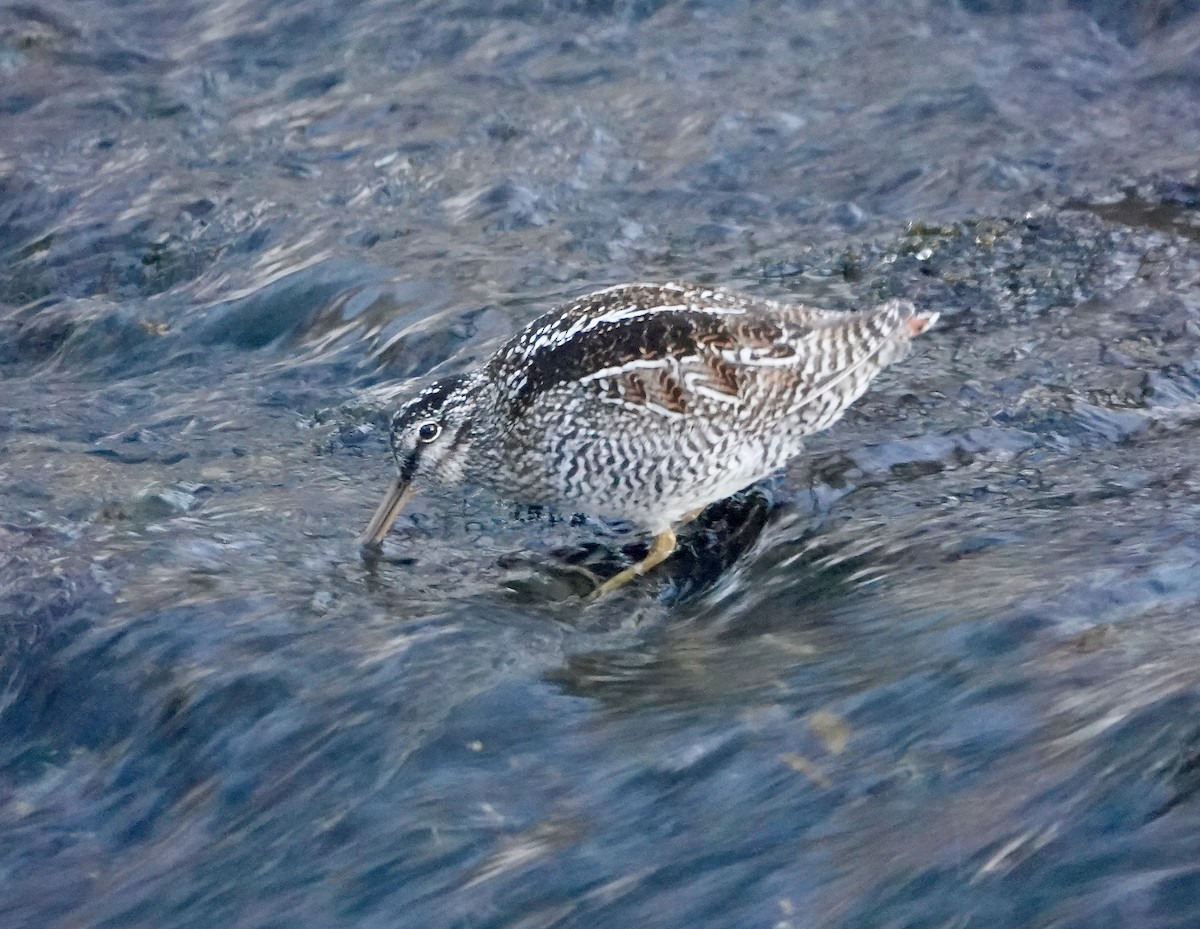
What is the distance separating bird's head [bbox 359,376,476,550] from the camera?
674 cm

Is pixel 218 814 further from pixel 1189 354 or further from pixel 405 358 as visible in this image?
pixel 1189 354

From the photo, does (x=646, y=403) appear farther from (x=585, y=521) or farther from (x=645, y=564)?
(x=585, y=521)

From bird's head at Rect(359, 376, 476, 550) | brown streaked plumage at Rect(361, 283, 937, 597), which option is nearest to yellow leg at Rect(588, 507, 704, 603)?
brown streaked plumage at Rect(361, 283, 937, 597)

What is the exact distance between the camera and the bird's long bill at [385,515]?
673 cm

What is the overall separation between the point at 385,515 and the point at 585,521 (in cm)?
94

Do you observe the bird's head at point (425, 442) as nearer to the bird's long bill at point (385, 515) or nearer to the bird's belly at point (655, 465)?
the bird's long bill at point (385, 515)

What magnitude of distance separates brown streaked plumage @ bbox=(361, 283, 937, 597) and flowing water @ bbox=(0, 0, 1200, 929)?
1.00 ft

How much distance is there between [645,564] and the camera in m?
→ 6.66

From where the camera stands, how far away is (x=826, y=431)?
7.40 metres

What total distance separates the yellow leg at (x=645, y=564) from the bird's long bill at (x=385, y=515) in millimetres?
872

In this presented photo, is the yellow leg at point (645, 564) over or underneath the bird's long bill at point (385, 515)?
underneath

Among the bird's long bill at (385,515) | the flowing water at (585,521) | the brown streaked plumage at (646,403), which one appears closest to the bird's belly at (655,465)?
the brown streaked plumage at (646,403)

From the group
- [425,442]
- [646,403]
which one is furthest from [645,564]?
[425,442]

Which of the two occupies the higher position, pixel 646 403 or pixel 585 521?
pixel 646 403
